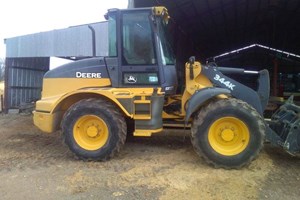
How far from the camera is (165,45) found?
7273 mm

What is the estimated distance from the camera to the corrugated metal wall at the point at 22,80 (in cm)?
1609

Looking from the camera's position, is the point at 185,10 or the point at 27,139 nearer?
the point at 27,139

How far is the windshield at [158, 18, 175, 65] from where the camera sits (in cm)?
703

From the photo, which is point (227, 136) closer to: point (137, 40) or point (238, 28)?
point (137, 40)

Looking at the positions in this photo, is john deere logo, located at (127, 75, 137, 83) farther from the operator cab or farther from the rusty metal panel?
the rusty metal panel

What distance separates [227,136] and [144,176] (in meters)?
1.51

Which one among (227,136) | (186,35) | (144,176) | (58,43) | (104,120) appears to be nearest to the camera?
(144,176)

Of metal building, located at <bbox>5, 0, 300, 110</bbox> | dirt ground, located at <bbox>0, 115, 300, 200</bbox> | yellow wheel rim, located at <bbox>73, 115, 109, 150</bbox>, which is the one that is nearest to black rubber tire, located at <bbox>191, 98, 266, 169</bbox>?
dirt ground, located at <bbox>0, 115, 300, 200</bbox>

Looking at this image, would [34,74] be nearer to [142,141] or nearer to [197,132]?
[142,141]

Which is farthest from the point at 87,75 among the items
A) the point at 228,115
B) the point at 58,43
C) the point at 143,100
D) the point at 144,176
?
the point at 58,43

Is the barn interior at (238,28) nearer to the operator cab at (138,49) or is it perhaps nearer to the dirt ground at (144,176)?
the operator cab at (138,49)

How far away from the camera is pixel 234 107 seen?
6180mm

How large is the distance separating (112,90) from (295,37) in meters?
14.7

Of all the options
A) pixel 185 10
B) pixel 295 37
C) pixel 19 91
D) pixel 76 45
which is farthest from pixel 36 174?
pixel 295 37
